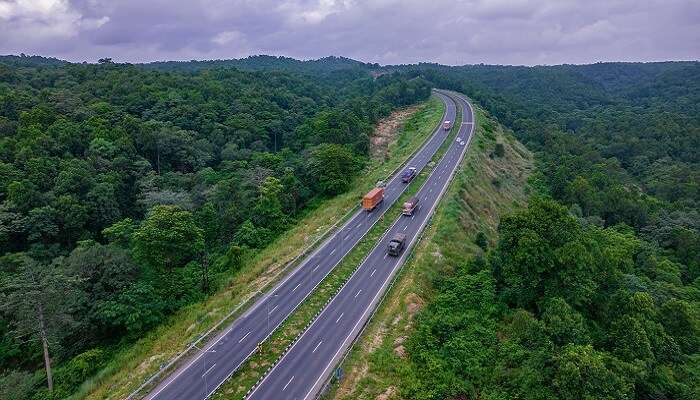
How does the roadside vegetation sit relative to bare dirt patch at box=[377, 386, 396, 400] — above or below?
above

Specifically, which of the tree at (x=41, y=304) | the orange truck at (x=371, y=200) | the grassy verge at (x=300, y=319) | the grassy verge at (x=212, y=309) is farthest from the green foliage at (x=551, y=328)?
the tree at (x=41, y=304)

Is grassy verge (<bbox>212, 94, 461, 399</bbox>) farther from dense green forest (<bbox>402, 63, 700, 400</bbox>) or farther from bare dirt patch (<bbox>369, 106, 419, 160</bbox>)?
bare dirt patch (<bbox>369, 106, 419, 160</bbox>)

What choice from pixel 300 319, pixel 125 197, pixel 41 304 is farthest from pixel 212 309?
pixel 125 197

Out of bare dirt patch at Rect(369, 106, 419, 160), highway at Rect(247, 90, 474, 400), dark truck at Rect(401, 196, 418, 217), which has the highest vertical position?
bare dirt patch at Rect(369, 106, 419, 160)

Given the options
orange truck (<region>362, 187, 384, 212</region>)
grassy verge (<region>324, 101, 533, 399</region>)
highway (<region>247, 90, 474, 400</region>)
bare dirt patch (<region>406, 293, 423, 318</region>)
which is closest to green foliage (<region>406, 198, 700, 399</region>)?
bare dirt patch (<region>406, 293, 423, 318</region>)

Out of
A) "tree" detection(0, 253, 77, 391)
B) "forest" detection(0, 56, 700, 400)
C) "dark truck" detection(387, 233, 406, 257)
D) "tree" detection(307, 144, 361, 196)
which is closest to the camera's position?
"forest" detection(0, 56, 700, 400)

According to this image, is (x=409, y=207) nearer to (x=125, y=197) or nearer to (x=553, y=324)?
(x=553, y=324)

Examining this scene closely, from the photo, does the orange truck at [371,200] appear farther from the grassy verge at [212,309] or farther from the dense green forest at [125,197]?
the dense green forest at [125,197]

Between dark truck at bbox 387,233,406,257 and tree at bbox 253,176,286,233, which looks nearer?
dark truck at bbox 387,233,406,257
